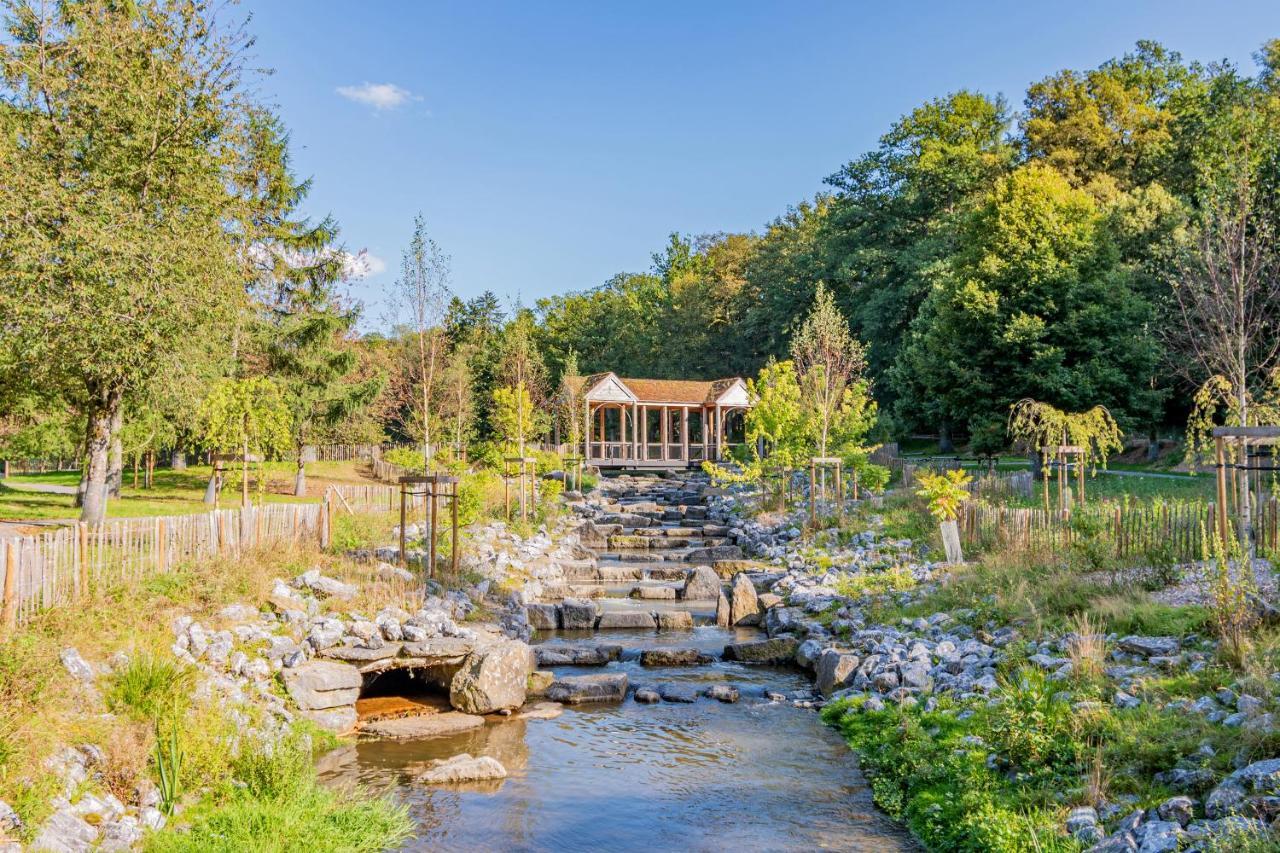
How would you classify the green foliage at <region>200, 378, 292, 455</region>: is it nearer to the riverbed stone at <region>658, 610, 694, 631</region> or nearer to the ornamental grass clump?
the riverbed stone at <region>658, 610, 694, 631</region>

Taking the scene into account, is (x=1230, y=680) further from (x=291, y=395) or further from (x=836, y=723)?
(x=291, y=395)

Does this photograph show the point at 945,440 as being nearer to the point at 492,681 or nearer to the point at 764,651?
the point at 764,651

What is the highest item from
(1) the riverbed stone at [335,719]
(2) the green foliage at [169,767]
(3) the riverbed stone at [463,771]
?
(2) the green foliage at [169,767]

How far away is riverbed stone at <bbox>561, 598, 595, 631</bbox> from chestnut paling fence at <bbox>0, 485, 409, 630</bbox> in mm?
4588

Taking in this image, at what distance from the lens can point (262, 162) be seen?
2781 centimetres

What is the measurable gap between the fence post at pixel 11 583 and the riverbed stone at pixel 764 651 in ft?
30.9

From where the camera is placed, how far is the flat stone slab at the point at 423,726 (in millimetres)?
9961

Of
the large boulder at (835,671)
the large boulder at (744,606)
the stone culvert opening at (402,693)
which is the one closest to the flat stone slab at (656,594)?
the large boulder at (744,606)

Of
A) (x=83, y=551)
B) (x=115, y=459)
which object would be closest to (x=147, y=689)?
(x=83, y=551)

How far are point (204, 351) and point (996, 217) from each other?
21.6 metres

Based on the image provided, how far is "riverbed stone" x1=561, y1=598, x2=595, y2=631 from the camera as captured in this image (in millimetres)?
15891

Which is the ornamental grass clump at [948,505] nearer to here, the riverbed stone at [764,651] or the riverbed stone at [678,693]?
the riverbed stone at [764,651]

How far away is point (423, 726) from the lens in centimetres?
1015

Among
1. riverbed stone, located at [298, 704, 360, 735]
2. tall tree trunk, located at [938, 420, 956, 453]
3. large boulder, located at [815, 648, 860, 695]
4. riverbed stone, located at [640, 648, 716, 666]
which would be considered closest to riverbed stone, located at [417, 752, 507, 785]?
riverbed stone, located at [298, 704, 360, 735]
